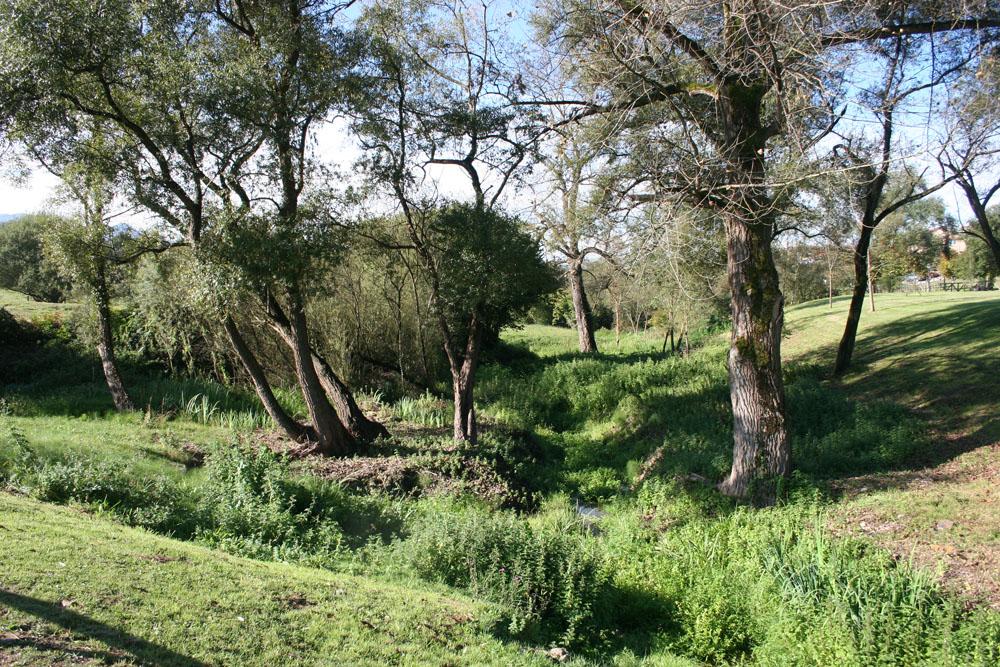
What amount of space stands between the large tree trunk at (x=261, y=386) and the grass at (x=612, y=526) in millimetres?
987

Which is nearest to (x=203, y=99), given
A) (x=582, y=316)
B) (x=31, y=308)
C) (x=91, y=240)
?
(x=91, y=240)

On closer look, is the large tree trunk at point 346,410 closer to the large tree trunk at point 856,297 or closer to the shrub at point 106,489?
the shrub at point 106,489

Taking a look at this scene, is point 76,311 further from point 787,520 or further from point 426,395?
point 787,520

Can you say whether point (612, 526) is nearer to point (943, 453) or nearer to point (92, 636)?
point (943, 453)

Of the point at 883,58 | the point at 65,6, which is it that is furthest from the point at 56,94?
the point at 883,58

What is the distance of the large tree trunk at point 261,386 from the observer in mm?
10727

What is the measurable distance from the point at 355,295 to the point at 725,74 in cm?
1110

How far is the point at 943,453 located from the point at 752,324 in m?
3.18

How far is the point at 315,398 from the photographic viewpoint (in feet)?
36.6

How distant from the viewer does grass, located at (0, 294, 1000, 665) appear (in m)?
5.30

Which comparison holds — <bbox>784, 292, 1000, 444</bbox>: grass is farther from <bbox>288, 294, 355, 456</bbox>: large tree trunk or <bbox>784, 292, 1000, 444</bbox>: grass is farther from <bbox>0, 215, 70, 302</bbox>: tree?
<bbox>0, 215, 70, 302</bbox>: tree

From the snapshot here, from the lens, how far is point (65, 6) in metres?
8.09

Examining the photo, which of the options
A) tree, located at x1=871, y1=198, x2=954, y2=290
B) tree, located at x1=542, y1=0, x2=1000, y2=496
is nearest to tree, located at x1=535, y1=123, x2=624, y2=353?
tree, located at x1=542, y1=0, x2=1000, y2=496

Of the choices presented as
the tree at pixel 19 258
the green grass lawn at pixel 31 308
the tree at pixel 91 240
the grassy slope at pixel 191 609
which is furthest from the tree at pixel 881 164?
the tree at pixel 19 258
